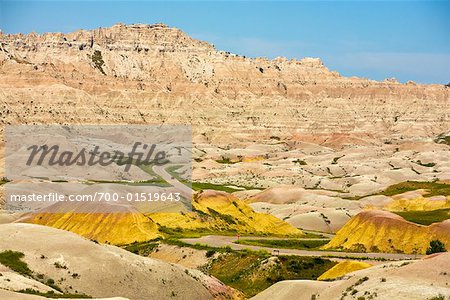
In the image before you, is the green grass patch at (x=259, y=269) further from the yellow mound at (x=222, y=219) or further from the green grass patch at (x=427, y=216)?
the green grass patch at (x=427, y=216)

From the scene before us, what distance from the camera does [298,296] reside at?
40.9 m

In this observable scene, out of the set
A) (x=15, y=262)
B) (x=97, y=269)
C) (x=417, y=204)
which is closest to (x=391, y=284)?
(x=97, y=269)

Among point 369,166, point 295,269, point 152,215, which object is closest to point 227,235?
point 152,215

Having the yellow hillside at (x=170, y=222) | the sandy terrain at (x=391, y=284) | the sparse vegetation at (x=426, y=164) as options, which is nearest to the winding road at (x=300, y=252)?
the yellow hillside at (x=170, y=222)

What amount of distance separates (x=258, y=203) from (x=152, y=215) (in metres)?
39.1

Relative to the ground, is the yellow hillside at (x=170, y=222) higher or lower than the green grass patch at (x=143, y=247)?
higher

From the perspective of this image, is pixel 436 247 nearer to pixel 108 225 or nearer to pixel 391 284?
pixel 108 225

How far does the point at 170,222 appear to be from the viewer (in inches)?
3324

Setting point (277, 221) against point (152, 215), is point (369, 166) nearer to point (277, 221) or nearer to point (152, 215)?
point (277, 221)

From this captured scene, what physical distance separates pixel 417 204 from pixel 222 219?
3849 centimetres

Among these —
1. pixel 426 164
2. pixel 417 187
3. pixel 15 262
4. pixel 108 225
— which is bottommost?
pixel 108 225

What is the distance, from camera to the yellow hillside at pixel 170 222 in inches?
2968

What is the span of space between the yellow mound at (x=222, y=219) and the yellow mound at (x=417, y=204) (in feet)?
88.7

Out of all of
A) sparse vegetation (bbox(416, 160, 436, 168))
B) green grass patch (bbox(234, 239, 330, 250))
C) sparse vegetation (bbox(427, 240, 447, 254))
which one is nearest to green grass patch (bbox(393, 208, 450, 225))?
green grass patch (bbox(234, 239, 330, 250))
